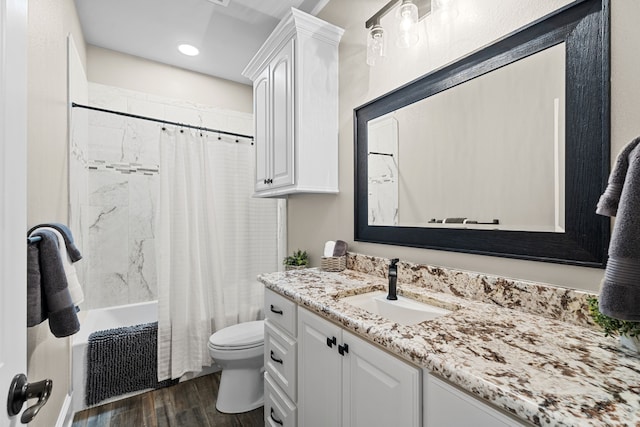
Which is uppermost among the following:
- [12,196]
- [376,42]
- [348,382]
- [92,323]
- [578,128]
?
[376,42]

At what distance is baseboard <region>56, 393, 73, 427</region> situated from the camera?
5.38 feet

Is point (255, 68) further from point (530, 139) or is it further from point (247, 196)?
point (530, 139)

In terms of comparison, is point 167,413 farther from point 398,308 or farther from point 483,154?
point 483,154

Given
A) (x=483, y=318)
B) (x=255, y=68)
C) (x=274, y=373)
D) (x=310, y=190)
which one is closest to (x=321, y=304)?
(x=483, y=318)

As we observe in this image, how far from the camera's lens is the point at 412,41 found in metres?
1.42

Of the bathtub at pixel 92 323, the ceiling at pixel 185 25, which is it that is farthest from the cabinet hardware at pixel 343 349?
the ceiling at pixel 185 25

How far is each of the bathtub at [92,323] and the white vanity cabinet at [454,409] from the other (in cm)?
229

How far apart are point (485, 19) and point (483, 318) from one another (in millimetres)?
1117

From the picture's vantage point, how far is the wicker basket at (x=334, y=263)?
1.78m

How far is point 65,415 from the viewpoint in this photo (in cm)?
172

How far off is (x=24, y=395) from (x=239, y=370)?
1540mm

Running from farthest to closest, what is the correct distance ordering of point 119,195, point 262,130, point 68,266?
1. point 119,195
2. point 262,130
3. point 68,266

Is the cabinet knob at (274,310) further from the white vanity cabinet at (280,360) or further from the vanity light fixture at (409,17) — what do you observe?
the vanity light fixture at (409,17)

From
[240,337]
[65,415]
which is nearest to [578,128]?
[240,337]
